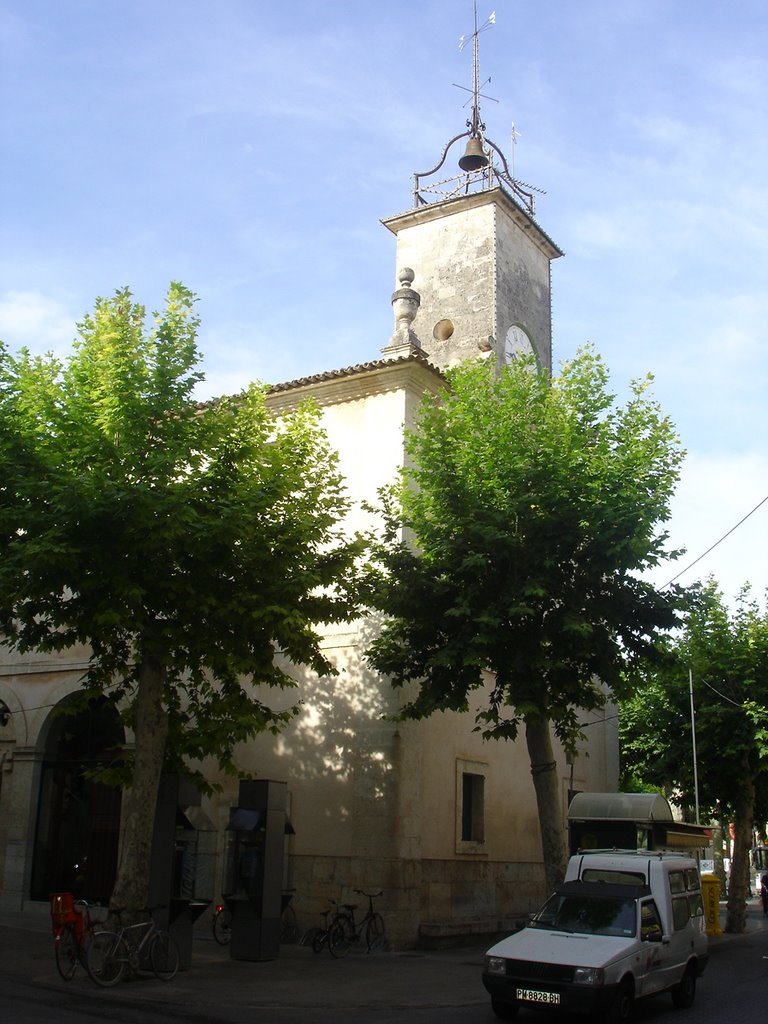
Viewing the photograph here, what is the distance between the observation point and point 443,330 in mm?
27266

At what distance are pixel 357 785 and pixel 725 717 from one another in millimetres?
Answer: 10780

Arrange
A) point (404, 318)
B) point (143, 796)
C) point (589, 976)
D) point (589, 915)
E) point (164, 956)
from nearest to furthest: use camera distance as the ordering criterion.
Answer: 1. point (589, 976)
2. point (589, 915)
3. point (164, 956)
4. point (143, 796)
5. point (404, 318)

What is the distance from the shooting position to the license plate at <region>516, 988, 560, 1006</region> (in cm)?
919

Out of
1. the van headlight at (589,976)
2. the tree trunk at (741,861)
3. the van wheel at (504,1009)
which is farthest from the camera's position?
the tree trunk at (741,861)

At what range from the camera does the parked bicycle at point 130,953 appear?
11.3 meters

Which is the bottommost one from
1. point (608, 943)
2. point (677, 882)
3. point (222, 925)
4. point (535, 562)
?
point (222, 925)

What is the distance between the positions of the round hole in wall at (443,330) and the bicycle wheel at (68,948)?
19215 millimetres

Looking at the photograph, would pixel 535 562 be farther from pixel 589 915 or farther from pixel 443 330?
pixel 443 330

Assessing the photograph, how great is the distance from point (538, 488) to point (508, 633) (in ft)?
7.47

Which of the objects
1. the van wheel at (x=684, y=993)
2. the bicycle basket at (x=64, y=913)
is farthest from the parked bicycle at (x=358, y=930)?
the van wheel at (x=684, y=993)

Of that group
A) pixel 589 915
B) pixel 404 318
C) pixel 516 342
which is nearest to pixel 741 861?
pixel 516 342

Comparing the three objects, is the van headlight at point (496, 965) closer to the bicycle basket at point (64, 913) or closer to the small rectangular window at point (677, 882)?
the small rectangular window at point (677, 882)

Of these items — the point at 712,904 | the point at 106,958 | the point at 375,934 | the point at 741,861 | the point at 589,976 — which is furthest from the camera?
the point at 741,861

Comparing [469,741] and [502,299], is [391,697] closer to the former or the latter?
[469,741]
